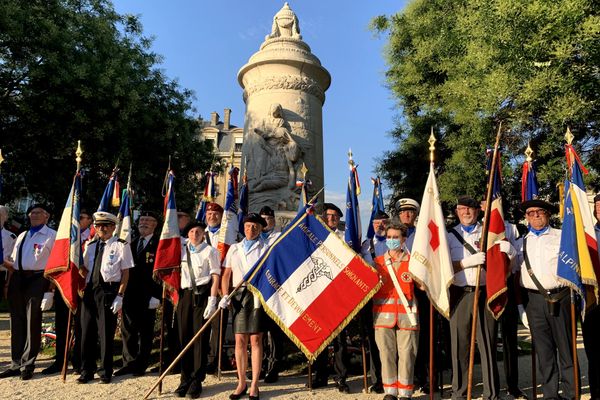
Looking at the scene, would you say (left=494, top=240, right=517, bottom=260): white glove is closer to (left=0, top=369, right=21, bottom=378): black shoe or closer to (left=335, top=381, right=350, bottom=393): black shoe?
(left=335, top=381, right=350, bottom=393): black shoe

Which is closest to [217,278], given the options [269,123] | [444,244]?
[444,244]

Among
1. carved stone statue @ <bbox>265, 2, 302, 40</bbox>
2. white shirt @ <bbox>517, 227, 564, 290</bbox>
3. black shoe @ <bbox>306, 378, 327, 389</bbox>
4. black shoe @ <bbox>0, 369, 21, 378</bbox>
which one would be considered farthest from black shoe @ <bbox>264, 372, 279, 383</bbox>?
carved stone statue @ <bbox>265, 2, 302, 40</bbox>

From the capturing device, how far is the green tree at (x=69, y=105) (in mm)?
13102

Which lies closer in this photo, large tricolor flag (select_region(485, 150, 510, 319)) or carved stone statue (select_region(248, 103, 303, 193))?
large tricolor flag (select_region(485, 150, 510, 319))

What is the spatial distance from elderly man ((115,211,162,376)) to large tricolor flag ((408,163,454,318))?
12.3ft

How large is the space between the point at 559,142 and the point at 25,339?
39.3 feet

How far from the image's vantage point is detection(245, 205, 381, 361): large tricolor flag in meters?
5.04

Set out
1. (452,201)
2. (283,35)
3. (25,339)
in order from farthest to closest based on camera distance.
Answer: (452,201) → (283,35) → (25,339)

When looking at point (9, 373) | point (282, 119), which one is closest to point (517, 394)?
point (9, 373)

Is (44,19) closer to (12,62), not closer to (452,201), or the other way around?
(12,62)

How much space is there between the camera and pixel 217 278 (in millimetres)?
A: 5770

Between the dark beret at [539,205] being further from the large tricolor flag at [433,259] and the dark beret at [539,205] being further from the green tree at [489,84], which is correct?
the green tree at [489,84]

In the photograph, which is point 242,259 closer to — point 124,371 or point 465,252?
point 124,371

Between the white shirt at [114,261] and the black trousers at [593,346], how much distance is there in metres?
5.51
